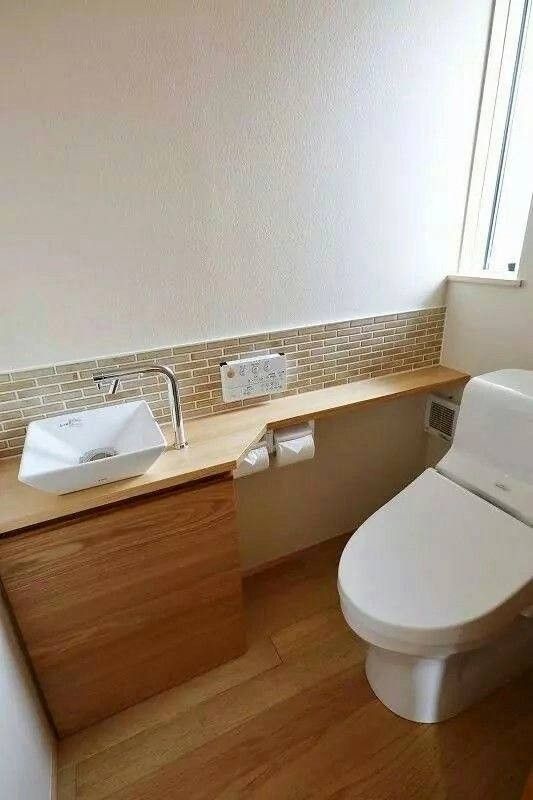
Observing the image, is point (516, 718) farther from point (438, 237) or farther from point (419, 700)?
point (438, 237)

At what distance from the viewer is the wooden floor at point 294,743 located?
981 millimetres

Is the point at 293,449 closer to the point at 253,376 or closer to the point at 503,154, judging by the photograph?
the point at 253,376

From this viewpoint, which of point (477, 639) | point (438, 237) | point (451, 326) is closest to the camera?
point (477, 639)

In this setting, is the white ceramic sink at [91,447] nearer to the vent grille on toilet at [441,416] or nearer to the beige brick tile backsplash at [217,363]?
the beige brick tile backsplash at [217,363]

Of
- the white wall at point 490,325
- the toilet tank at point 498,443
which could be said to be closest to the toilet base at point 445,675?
the toilet tank at point 498,443

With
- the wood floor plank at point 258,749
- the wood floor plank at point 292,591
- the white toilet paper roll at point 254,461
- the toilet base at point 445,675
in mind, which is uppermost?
the white toilet paper roll at point 254,461

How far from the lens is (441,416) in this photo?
5.36ft

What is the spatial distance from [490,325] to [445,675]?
1124 mm

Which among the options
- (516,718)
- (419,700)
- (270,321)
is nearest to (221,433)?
(270,321)

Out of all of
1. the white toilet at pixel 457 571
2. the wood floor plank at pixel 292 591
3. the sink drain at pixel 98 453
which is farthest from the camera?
the wood floor plank at pixel 292 591

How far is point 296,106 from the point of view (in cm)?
112

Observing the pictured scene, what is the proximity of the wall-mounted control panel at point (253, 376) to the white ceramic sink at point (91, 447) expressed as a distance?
0.28 meters

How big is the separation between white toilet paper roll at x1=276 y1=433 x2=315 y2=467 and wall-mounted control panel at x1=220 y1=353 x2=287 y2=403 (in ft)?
0.60

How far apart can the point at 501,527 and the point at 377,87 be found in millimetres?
1346
